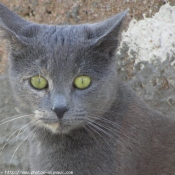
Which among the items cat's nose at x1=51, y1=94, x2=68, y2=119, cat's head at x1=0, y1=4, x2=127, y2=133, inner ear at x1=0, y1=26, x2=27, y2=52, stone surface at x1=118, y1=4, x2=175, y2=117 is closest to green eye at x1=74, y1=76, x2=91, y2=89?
cat's head at x1=0, y1=4, x2=127, y2=133

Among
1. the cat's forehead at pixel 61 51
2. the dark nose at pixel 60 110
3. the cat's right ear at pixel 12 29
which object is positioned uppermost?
the cat's right ear at pixel 12 29

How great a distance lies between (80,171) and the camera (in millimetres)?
2750

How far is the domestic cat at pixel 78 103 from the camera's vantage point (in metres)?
2.64

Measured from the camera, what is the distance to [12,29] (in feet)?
8.93

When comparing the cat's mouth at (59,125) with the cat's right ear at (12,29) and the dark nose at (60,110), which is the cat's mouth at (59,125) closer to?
the dark nose at (60,110)

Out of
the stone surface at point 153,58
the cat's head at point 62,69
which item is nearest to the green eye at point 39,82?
the cat's head at point 62,69

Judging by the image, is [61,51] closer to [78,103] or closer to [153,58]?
[78,103]

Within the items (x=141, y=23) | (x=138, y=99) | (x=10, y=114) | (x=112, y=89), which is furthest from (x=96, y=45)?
(x=10, y=114)

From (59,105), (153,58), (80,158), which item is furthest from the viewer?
(153,58)

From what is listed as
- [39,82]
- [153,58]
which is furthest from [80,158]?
[153,58]

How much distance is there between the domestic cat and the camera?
8.66 ft

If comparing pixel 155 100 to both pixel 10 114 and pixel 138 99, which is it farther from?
pixel 10 114

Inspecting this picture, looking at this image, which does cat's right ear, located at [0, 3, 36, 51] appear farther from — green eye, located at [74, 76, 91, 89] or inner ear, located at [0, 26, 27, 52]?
green eye, located at [74, 76, 91, 89]

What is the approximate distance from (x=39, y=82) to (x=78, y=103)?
0.79ft
